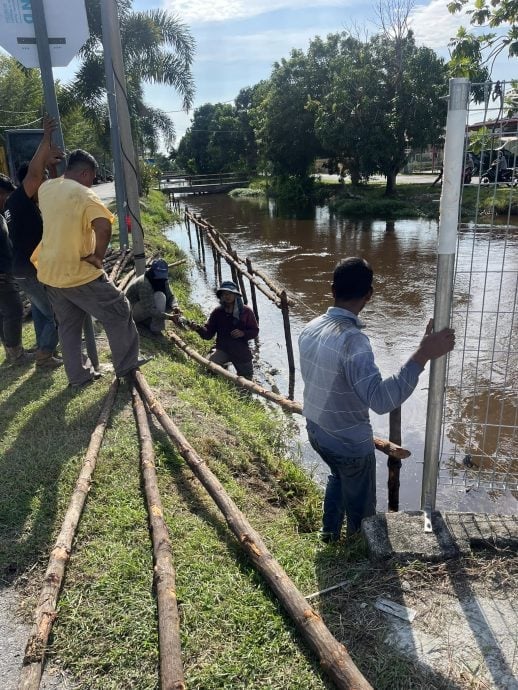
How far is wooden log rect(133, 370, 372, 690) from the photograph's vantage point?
1.98 m

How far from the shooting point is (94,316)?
4.37 meters

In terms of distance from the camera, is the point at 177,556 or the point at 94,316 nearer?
the point at 177,556

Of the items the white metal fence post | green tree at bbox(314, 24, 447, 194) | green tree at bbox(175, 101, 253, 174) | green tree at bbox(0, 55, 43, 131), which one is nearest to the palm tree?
green tree at bbox(0, 55, 43, 131)

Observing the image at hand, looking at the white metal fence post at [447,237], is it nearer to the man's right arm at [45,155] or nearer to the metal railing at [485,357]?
the metal railing at [485,357]

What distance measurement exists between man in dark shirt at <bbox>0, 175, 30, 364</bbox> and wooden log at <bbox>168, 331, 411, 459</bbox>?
1.93m

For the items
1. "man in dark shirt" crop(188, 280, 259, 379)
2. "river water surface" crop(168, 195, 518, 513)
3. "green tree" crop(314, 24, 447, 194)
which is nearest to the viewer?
"river water surface" crop(168, 195, 518, 513)

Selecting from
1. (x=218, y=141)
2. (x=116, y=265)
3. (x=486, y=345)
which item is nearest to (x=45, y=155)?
(x=116, y=265)

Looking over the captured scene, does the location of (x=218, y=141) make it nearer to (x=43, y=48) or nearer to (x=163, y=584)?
(x=43, y=48)

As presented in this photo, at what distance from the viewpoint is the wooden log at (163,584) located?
200 centimetres

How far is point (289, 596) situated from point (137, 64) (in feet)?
77.6

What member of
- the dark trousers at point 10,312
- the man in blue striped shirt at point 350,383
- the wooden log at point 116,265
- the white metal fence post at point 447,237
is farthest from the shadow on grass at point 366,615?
the wooden log at point 116,265

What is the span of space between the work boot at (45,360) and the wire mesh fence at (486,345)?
12.0 feet

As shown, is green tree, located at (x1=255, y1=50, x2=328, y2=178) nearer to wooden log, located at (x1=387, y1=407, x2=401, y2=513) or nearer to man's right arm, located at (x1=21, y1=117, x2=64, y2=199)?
man's right arm, located at (x1=21, y1=117, x2=64, y2=199)

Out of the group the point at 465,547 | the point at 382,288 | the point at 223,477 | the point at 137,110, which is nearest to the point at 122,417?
the point at 223,477
